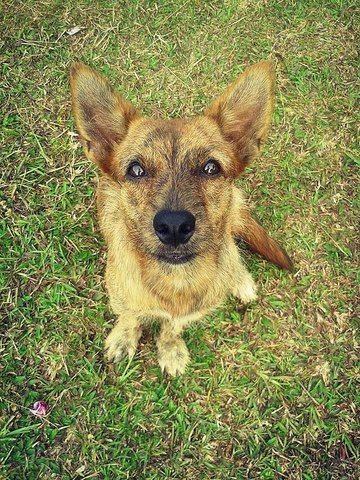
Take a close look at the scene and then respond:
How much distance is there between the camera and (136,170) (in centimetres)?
316

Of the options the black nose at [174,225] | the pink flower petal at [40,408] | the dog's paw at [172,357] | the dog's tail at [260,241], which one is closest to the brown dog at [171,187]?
the black nose at [174,225]

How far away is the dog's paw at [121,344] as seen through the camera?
404 centimetres

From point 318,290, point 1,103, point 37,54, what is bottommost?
point 318,290

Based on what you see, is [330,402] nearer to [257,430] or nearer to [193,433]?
[257,430]

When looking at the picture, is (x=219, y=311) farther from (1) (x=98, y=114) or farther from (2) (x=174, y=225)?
(1) (x=98, y=114)

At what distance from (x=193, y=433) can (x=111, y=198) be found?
1953 mm

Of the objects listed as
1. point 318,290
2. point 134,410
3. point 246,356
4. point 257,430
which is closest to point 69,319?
point 134,410

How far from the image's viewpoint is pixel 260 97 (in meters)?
3.17

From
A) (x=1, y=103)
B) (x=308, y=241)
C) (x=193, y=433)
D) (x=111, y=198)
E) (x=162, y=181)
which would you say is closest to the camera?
(x=162, y=181)

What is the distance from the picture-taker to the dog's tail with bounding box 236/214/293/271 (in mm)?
4000

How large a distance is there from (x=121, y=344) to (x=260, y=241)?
1415 mm

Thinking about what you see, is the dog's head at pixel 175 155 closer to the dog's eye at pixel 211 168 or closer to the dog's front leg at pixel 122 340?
the dog's eye at pixel 211 168

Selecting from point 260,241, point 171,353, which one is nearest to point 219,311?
point 171,353

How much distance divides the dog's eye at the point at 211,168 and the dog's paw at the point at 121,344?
1565 millimetres
